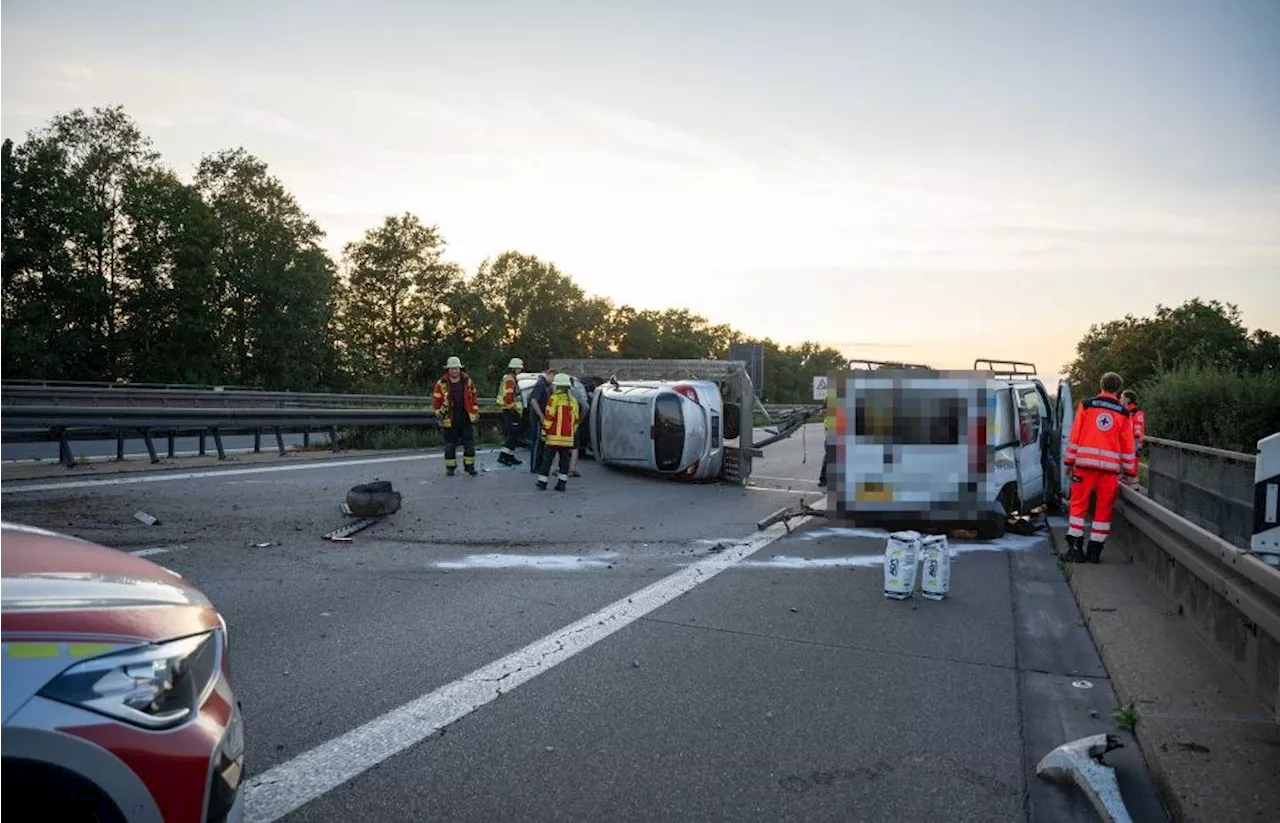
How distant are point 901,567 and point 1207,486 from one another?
10.4 feet

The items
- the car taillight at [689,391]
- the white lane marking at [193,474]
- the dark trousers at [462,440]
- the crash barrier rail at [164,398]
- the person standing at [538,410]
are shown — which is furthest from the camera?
the crash barrier rail at [164,398]

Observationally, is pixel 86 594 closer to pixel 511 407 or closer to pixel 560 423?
pixel 560 423

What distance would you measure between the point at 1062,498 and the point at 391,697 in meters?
10.8

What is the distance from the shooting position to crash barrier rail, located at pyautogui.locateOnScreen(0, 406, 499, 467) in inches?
457

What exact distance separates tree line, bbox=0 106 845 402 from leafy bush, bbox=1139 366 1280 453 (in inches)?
1432

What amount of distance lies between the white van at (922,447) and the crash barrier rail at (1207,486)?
60.9 inches

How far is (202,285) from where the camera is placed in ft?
153

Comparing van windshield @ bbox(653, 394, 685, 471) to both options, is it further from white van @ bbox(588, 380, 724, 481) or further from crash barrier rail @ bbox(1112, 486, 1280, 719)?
crash barrier rail @ bbox(1112, 486, 1280, 719)

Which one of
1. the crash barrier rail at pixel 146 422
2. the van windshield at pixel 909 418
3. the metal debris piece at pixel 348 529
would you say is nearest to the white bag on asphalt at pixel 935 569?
the van windshield at pixel 909 418

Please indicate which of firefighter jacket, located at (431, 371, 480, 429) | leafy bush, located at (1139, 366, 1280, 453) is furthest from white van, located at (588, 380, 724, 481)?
leafy bush, located at (1139, 366, 1280, 453)

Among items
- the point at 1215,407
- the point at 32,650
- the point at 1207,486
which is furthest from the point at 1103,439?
the point at 1215,407

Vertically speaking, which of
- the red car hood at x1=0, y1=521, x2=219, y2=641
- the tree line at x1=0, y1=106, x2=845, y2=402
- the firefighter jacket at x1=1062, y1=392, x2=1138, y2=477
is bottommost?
the red car hood at x1=0, y1=521, x2=219, y2=641

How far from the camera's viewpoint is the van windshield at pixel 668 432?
1490 centimetres

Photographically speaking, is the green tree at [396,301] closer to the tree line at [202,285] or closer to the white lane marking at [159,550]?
the tree line at [202,285]
